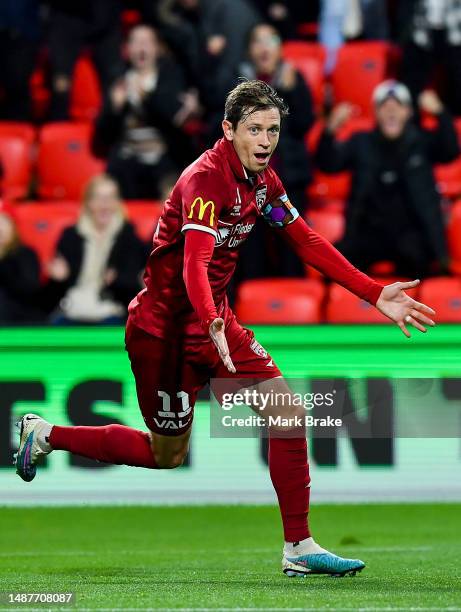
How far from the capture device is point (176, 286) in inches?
257

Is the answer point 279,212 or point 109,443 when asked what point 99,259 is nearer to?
point 109,443

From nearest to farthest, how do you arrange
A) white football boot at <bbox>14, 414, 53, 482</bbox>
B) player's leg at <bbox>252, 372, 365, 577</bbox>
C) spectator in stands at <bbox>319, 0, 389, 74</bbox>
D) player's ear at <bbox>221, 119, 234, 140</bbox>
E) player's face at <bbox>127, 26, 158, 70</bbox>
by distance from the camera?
player's ear at <bbox>221, 119, 234, 140</bbox> < player's leg at <bbox>252, 372, 365, 577</bbox> < white football boot at <bbox>14, 414, 53, 482</bbox> < player's face at <bbox>127, 26, 158, 70</bbox> < spectator in stands at <bbox>319, 0, 389, 74</bbox>

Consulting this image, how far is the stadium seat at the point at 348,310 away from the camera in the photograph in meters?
10.6

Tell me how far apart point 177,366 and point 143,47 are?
575 centimetres

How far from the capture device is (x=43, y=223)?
11695 millimetres

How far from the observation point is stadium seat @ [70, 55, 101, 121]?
13.2 meters

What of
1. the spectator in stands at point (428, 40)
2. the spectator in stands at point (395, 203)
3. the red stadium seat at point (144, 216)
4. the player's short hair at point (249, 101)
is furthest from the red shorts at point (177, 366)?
the spectator in stands at point (428, 40)

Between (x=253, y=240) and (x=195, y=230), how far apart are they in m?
5.14

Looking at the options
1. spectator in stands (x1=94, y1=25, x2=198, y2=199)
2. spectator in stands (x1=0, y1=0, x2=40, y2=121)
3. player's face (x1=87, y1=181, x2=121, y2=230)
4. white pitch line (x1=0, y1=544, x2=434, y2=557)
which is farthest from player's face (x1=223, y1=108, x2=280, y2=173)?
spectator in stands (x1=0, y1=0, x2=40, y2=121)

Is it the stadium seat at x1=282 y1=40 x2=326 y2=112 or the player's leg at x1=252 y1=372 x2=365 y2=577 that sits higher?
the stadium seat at x1=282 y1=40 x2=326 y2=112

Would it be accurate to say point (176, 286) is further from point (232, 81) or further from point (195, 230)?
point (232, 81)

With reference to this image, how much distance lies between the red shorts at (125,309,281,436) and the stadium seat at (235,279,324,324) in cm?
394

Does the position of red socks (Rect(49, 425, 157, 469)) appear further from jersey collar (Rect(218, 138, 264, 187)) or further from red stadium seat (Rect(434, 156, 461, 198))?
red stadium seat (Rect(434, 156, 461, 198))

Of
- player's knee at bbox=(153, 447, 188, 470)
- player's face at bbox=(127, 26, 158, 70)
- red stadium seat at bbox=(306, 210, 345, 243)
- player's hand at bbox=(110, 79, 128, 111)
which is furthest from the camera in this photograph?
player's hand at bbox=(110, 79, 128, 111)
